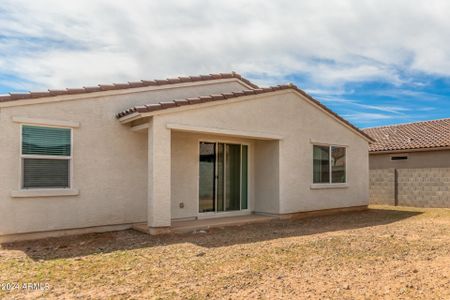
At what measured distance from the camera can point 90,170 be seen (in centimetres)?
1079

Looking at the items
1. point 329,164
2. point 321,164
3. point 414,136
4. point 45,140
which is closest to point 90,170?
point 45,140

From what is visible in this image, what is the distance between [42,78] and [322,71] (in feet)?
39.8

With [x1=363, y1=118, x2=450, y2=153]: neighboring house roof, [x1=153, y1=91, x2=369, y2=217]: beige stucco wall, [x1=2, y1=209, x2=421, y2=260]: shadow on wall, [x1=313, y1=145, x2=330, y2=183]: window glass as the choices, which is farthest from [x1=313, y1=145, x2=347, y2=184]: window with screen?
[x1=363, y1=118, x2=450, y2=153]: neighboring house roof

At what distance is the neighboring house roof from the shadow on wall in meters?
9.03

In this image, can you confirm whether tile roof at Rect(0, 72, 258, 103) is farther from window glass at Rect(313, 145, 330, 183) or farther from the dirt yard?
window glass at Rect(313, 145, 330, 183)

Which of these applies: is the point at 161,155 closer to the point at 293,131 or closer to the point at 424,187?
the point at 293,131

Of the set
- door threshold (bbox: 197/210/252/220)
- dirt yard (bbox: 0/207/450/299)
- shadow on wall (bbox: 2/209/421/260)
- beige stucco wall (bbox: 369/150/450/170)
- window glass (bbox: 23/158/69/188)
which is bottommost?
shadow on wall (bbox: 2/209/421/260)

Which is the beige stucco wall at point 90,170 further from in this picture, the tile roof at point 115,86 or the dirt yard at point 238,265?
the dirt yard at point 238,265

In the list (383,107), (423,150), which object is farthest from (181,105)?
(383,107)

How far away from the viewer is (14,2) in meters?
9.65

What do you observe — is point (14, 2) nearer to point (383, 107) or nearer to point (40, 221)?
point (40, 221)

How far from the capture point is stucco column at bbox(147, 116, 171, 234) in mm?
10555

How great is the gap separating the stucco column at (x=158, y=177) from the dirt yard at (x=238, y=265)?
0.56m

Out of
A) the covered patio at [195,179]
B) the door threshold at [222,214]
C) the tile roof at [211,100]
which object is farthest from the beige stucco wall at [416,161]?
the door threshold at [222,214]
